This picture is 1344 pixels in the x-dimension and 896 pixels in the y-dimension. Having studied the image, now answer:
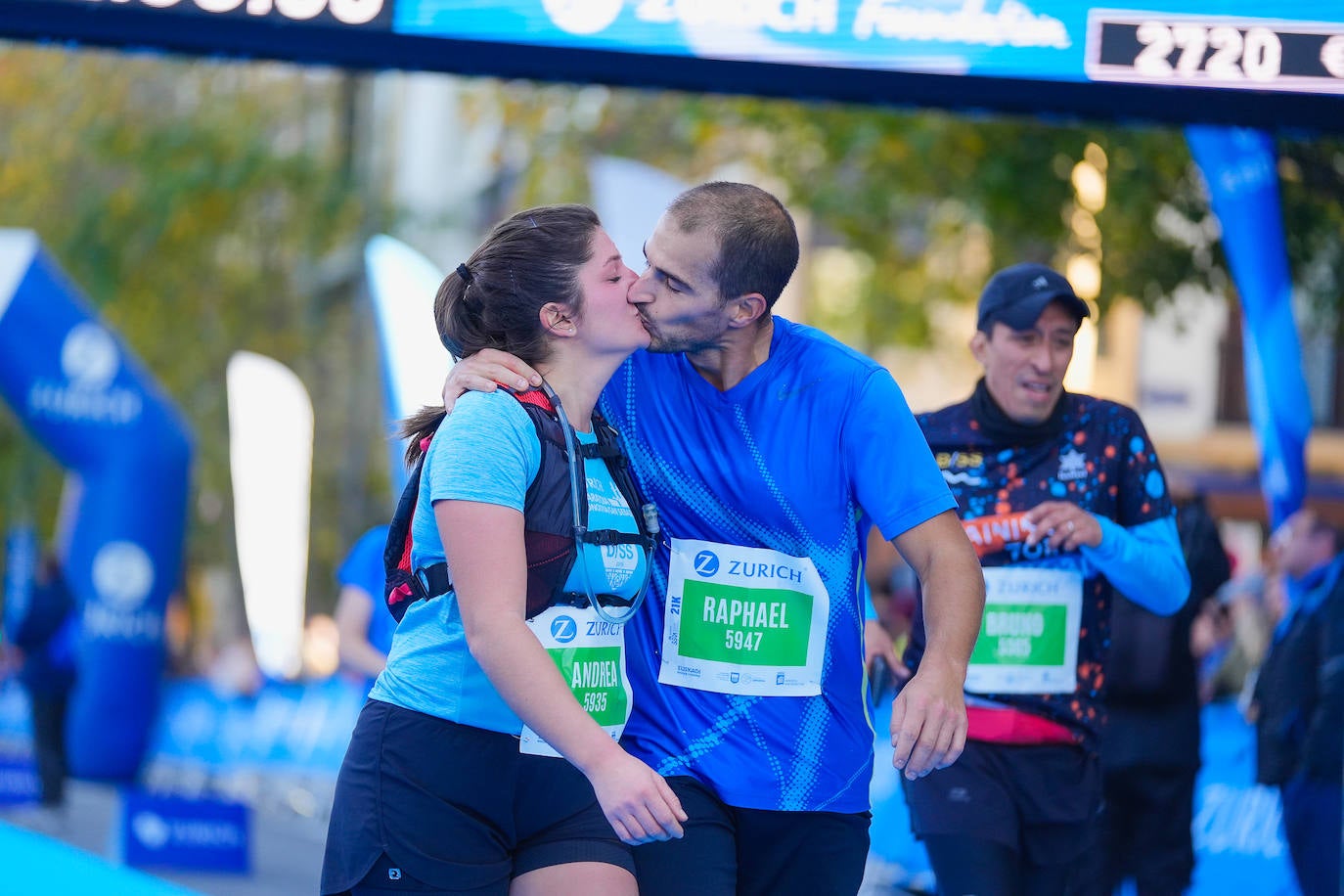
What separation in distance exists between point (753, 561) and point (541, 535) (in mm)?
635

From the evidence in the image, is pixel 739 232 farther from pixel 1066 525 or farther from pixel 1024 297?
pixel 1024 297

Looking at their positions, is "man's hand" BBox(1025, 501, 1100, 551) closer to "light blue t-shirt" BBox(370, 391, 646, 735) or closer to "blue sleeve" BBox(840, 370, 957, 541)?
"blue sleeve" BBox(840, 370, 957, 541)

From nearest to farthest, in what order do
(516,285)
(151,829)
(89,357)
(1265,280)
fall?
(516,285)
(1265,280)
(151,829)
(89,357)

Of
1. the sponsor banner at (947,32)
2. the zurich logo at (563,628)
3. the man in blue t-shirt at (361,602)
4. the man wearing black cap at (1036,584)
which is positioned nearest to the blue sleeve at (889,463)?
the zurich logo at (563,628)

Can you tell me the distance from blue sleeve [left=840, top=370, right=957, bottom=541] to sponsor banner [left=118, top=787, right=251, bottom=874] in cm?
749

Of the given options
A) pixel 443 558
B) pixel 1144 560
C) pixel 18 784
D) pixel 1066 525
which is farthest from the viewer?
pixel 18 784

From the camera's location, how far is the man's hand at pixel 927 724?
3121 millimetres

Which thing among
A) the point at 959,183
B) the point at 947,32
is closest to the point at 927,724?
the point at 947,32

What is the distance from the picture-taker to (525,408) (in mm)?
3107

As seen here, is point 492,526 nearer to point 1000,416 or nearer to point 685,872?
point 685,872

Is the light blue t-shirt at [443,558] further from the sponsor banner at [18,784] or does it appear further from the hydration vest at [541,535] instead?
the sponsor banner at [18,784]

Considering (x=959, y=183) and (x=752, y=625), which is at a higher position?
(x=959, y=183)

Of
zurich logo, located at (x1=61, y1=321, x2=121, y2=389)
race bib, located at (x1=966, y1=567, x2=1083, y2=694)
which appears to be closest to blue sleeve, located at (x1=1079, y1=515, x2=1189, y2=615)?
race bib, located at (x1=966, y1=567, x2=1083, y2=694)

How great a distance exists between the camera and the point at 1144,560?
4.31 m
